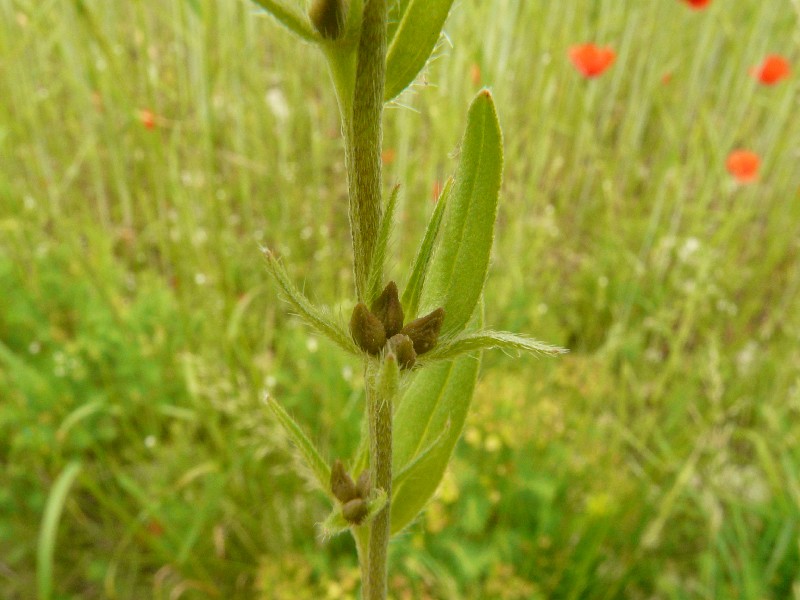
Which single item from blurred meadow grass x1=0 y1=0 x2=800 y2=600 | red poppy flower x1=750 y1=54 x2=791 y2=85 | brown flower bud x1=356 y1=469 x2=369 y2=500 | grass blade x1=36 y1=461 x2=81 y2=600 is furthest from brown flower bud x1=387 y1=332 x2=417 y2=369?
red poppy flower x1=750 y1=54 x2=791 y2=85

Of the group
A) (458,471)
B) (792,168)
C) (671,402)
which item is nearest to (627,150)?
(792,168)

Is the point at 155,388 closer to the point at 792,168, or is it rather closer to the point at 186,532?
the point at 186,532

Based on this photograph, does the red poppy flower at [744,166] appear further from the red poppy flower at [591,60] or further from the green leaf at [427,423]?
the green leaf at [427,423]

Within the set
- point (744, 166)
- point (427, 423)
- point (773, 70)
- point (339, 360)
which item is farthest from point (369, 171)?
point (773, 70)

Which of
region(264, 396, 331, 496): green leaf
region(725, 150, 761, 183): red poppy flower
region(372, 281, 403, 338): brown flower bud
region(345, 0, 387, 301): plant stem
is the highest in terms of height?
region(345, 0, 387, 301): plant stem

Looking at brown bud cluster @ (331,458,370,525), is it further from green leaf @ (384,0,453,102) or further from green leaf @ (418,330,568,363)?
green leaf @ (384,0,453,102)

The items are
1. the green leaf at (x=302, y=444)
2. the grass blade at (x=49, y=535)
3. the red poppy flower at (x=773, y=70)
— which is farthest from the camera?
the red poppy flower at (x=773, y=70)

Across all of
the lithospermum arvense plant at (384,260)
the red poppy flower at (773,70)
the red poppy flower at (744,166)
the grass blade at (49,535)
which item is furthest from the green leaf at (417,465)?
the red poppy flower at (773,70)
